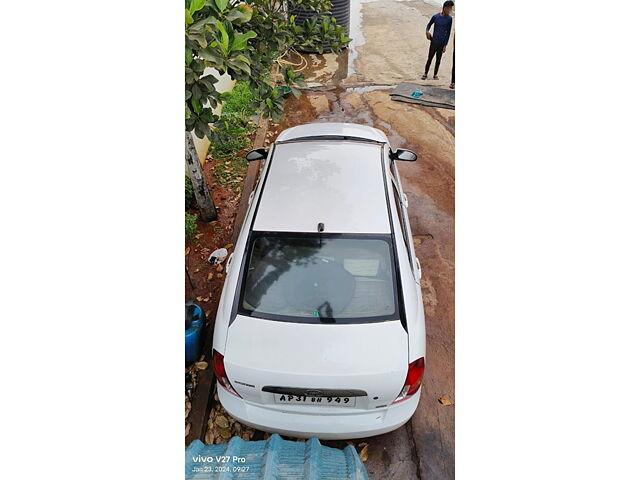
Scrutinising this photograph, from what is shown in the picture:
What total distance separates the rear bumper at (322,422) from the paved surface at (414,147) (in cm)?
37

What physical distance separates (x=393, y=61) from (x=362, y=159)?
280 centimetres

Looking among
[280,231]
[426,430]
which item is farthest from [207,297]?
[426,430]

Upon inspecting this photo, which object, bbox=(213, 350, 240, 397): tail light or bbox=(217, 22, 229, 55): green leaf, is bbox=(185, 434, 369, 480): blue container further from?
bbox=(217, 22, 229, 55): green leaf

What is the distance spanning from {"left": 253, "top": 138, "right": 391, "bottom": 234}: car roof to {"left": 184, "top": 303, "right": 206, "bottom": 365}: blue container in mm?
766

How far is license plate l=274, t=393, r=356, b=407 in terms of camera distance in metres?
2.15

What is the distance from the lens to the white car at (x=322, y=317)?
2109 millimetres

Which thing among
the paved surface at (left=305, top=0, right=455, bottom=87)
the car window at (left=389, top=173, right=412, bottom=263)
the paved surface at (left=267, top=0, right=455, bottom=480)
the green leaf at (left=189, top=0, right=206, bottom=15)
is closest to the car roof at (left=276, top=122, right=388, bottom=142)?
the car window at (left=389, top=173, right=412, bottom=263)

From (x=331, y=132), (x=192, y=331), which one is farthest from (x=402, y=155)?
(x=192, y=331)

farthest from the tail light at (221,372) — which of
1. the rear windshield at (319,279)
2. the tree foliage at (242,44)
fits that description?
the tree foliage at (242,44)

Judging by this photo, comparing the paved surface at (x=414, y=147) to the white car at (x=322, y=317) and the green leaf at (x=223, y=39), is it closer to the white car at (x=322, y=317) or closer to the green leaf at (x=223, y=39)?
the white car at (x=322, y=317)

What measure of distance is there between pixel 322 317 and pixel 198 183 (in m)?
1.98

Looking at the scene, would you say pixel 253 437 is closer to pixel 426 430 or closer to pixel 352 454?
pixel 352 454

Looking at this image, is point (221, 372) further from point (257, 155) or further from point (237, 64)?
point (257, 155)

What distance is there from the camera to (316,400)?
2.16 m
